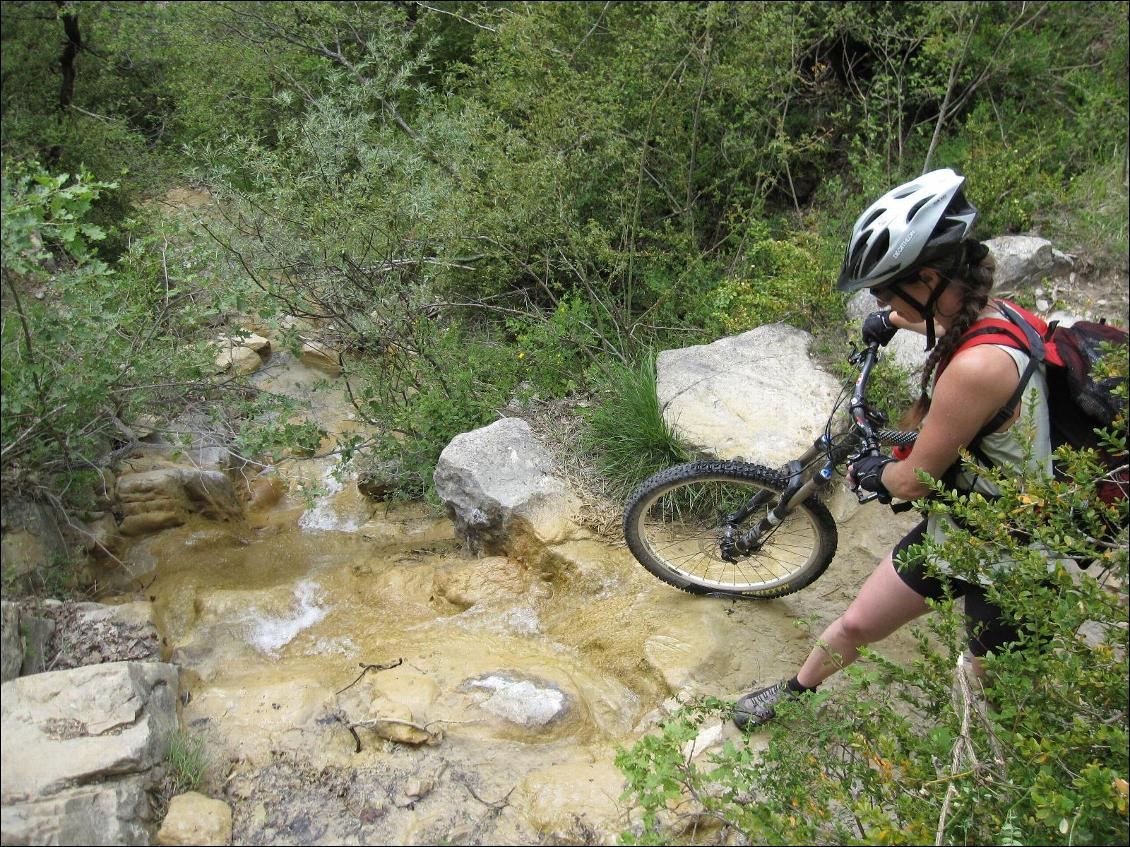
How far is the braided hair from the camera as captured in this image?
8.12 ft

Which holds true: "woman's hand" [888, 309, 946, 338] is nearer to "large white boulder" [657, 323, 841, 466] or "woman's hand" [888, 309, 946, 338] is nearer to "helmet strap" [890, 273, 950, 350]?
"helmet strap" [890, 273, 950, 350]

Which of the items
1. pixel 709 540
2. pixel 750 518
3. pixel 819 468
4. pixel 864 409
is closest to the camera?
pixel 864 409

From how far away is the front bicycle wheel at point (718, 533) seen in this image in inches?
147

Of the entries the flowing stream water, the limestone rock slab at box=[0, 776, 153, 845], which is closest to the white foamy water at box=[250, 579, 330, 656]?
the flowing stream water

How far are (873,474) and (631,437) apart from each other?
6.53ft

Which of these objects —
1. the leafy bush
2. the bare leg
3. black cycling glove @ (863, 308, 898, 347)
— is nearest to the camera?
the bare leg

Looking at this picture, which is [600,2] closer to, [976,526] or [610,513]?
[610,513]

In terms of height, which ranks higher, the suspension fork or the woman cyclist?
the woman cyclist

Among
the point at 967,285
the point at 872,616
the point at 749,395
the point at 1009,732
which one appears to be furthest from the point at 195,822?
the point at 749,395

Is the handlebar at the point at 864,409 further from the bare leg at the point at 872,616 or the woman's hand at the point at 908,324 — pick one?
the bare leg at the point at 872,616

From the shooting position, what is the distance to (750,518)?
4109 mm

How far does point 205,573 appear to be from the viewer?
15.3 ft

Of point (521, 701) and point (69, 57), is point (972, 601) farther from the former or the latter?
point (69, 57)

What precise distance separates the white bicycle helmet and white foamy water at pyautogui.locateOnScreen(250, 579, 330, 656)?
3.10m
